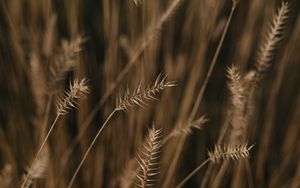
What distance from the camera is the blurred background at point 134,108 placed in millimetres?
1161

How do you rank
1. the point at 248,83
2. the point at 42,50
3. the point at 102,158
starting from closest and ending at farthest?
1. the point at 248,83
2. the point at 102,158
3. the point at 42,50

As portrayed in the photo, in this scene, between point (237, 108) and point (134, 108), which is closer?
point (237, 108)

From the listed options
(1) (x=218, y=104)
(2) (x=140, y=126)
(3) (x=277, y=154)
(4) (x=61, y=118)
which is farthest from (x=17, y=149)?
(3) (x=277, y=154)

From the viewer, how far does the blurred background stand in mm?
1161

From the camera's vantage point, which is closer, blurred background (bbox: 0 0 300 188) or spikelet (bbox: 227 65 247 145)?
spikelet (bbox: 227 65 247 145)

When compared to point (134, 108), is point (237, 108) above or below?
A: above

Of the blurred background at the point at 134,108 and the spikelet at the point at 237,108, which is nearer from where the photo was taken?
the spikelet at the point at 237,108

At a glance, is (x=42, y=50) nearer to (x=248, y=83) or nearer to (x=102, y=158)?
(x=102, y=158)

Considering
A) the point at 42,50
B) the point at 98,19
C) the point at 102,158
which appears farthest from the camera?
the point at 98,19

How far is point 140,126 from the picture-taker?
1.20 metres

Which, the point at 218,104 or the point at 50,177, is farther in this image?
the point at 218,104

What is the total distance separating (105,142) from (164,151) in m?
0.14

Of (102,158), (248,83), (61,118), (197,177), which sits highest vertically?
(248,83)

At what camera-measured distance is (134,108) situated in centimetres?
120
